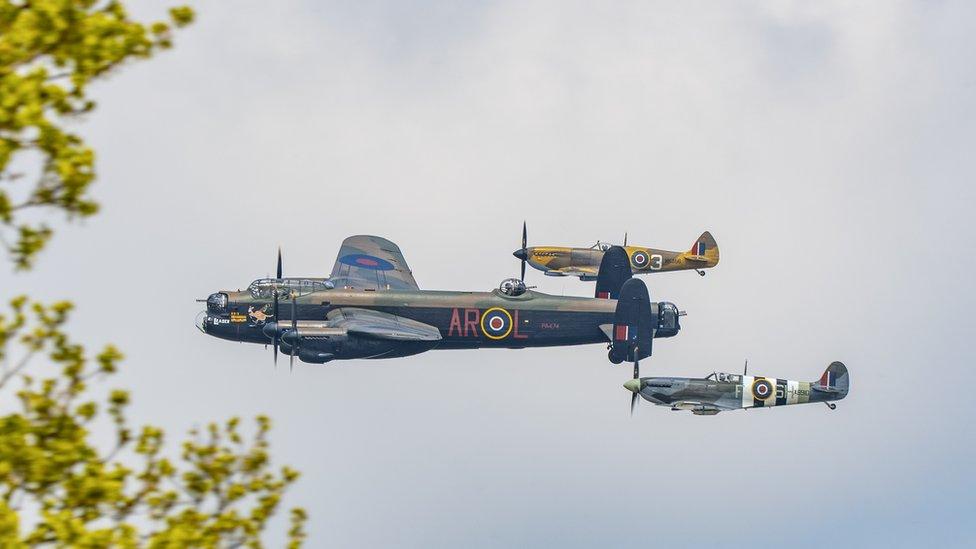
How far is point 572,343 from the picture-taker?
269ft

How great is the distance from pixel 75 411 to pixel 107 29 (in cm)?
546

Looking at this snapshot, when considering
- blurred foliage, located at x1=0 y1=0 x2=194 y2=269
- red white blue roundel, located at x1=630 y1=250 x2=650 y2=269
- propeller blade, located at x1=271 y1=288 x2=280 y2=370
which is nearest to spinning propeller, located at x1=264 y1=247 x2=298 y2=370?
propeller blade, located at x1=271 y1=288 x2=280 y2=370

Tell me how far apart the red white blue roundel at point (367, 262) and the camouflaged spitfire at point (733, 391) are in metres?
13.4

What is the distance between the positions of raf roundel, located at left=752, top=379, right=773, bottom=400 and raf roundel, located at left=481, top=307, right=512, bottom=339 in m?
11.1

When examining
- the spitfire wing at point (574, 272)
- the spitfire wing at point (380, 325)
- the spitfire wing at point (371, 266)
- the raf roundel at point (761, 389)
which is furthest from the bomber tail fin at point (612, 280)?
the spitfire wing at point (574, 272)

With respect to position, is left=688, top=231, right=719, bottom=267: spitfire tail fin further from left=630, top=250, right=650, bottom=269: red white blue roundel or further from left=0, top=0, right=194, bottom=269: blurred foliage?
left=0, top=0, right=194, bottom=269: blurred foliage

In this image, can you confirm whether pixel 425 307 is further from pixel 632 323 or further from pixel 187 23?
pixel 187 23

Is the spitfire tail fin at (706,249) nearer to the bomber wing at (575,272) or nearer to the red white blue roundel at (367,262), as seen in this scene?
the bomber wing at (575,272)

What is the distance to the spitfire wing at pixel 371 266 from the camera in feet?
274

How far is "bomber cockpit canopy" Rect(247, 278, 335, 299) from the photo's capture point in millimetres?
77812

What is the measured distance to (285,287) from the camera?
7831 centimetres

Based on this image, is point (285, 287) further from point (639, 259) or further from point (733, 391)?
point (639, 259)

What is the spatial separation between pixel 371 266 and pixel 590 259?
666 inches

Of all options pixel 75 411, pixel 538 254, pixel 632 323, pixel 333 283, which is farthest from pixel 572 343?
pixel 75 411
